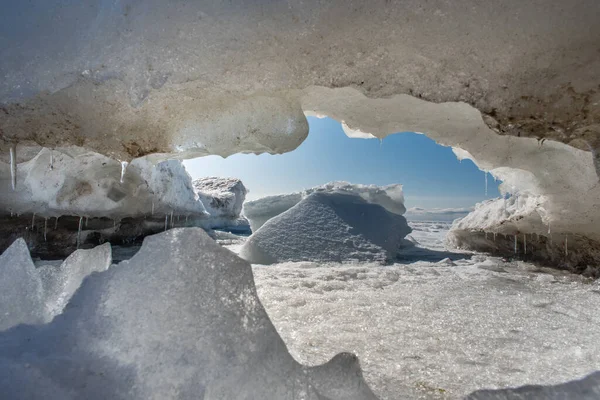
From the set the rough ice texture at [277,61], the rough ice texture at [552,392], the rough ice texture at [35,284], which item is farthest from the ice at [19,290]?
the rough ice texture at [552,392]

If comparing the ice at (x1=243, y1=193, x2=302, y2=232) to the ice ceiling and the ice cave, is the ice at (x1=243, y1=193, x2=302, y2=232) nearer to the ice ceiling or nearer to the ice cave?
the ice cave

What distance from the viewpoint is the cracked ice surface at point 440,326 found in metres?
1.21

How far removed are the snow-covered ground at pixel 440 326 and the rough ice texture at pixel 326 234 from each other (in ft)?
3.50

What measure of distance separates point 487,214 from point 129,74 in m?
5.48

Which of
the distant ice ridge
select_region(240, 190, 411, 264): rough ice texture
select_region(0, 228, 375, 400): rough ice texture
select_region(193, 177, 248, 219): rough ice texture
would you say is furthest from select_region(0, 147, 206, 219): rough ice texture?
select_region(193, 177, 248, 219): rough ice texture

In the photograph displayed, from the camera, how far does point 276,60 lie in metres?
1.44

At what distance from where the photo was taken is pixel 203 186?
1655cm

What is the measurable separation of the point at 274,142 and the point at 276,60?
2.00ft

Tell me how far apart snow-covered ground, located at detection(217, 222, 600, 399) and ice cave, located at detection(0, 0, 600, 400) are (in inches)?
0.6

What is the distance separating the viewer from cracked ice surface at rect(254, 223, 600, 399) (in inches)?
47.7

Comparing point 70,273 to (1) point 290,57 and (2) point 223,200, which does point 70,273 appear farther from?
(2) point 223,200

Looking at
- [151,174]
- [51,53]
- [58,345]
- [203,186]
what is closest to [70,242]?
[151,174]

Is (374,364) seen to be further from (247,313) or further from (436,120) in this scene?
(436,120)

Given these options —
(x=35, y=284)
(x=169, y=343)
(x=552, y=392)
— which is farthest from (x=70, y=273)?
(x=552, y=392)
